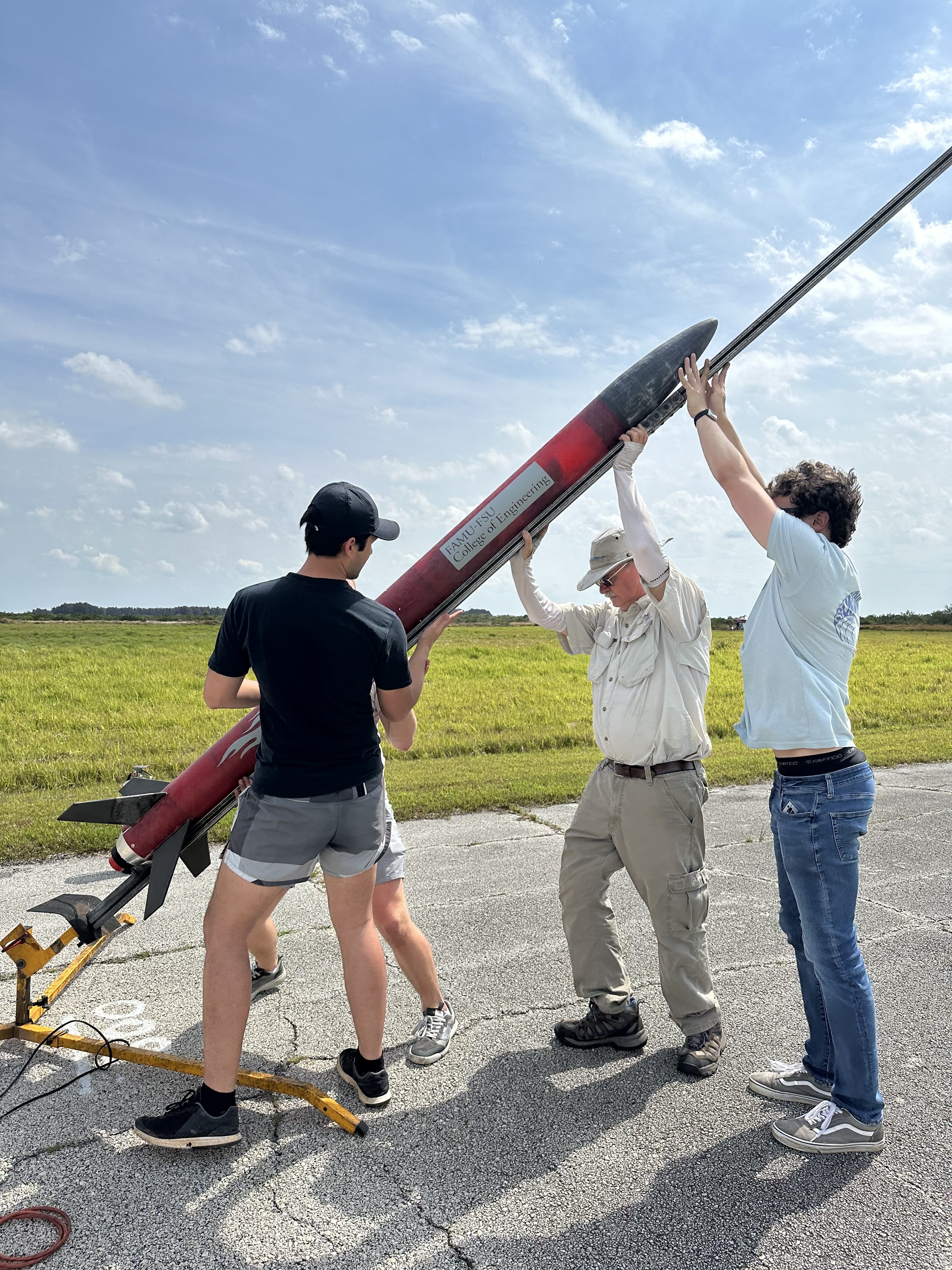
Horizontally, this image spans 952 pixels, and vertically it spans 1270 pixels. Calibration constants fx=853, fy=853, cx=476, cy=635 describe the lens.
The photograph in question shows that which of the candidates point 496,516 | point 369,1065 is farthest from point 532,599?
point 369,1065

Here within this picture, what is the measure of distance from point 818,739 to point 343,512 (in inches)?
81.7

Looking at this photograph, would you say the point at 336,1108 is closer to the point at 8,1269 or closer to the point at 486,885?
the point at 8,1269

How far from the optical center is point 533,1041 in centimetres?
438

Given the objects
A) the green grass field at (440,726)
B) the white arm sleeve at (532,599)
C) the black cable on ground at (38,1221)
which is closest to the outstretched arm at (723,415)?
the white arm sleeve at (532,599)

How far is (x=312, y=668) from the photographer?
10.9 ft

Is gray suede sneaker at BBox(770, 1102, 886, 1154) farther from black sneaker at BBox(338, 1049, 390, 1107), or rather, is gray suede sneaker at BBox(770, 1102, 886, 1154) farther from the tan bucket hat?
the tan bucket hat

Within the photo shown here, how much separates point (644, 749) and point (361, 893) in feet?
5.02

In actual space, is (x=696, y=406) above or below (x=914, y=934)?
above

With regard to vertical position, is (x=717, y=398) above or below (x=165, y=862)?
above

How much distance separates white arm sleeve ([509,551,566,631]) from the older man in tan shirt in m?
0.37

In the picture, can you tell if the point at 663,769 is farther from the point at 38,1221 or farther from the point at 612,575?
the point at 38,1221

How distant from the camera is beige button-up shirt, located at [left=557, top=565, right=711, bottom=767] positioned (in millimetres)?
4180

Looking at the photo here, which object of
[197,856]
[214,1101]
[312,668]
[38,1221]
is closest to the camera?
[38,1221]

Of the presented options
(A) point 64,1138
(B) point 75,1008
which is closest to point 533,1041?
(A) point 64,1138
